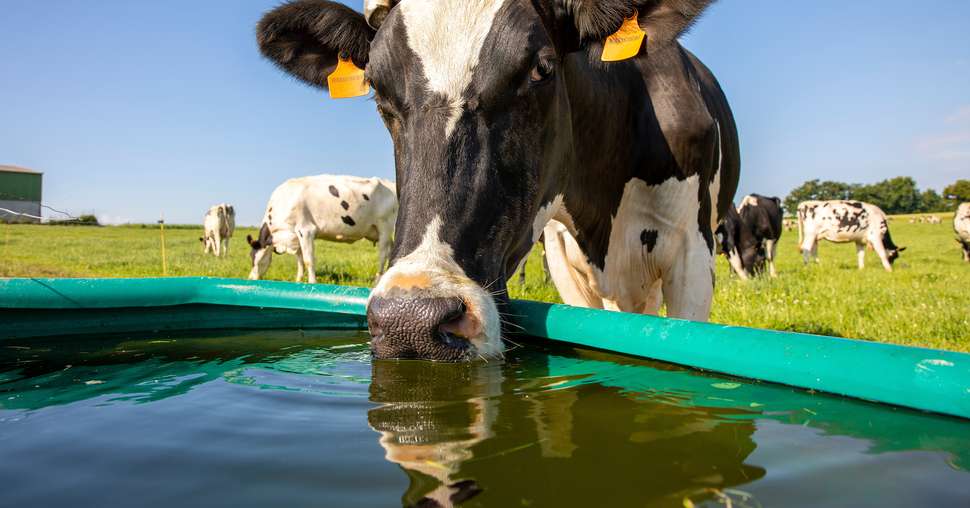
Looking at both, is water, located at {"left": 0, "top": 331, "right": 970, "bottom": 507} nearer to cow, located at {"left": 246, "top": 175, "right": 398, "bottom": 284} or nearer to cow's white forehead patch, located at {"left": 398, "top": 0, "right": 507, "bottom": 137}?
cow's white forehead patch, located at {"left": 398, "top": 0, "right": 507, "bottom": 137}

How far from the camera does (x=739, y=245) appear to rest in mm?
16094

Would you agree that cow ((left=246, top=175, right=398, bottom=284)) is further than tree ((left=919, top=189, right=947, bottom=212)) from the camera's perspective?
No

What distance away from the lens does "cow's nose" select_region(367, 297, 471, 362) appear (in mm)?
1752

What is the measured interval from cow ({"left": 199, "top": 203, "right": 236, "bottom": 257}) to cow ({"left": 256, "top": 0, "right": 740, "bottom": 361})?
21.8m

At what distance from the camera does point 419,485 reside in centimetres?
120

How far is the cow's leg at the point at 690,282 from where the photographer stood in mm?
3582

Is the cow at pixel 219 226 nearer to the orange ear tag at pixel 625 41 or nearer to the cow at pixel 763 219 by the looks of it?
the cow at pixel 763 219

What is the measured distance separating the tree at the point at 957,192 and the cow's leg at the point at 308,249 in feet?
347

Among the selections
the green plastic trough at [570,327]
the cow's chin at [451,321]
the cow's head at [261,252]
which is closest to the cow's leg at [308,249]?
the cow's head at [261,252]

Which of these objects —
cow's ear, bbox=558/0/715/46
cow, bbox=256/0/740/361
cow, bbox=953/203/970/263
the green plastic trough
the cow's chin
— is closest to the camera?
the green plastic trough

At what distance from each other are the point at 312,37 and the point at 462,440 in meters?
2.66

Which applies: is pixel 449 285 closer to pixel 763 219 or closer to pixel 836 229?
pixel 763 219

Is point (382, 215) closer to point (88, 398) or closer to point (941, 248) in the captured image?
point (88, 398)

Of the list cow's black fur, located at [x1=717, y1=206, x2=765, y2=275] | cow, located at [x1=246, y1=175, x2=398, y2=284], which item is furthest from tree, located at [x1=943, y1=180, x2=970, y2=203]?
cow, located at [x1=246, y1=175, x2=398, y2=284]
